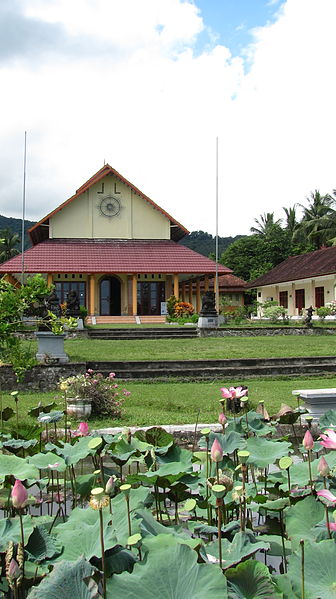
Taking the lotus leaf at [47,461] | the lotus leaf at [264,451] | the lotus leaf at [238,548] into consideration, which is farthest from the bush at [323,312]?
the lotus leaf at [238,548]

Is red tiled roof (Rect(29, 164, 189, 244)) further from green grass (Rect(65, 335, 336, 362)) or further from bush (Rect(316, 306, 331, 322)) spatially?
green grass (Rect(65, 335, 336, 362))

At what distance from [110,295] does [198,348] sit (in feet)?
52.2

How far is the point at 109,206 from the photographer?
104 feet

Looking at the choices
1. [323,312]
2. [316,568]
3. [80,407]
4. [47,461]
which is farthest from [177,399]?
[323,312]

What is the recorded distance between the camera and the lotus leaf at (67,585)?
1.74 metres

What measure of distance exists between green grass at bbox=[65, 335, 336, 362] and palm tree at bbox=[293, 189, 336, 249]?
2763cm

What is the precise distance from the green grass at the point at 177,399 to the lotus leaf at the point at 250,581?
4713 millimetres

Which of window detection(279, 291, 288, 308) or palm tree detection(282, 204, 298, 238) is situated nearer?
window detection(279, 291, 288, 308)

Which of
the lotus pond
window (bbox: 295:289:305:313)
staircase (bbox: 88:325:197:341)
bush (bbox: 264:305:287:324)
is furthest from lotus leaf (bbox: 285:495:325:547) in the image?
window (bbox: 295:289:305:313)

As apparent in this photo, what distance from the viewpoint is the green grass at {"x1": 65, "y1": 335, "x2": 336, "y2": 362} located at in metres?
14.5

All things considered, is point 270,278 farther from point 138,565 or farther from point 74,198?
→ point 138,565

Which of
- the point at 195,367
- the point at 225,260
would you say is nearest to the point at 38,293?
the point at 195,367

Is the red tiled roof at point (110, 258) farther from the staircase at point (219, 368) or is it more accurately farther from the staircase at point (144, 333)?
the staircase at point (219, 368)

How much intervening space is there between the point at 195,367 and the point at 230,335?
7.98 metres
